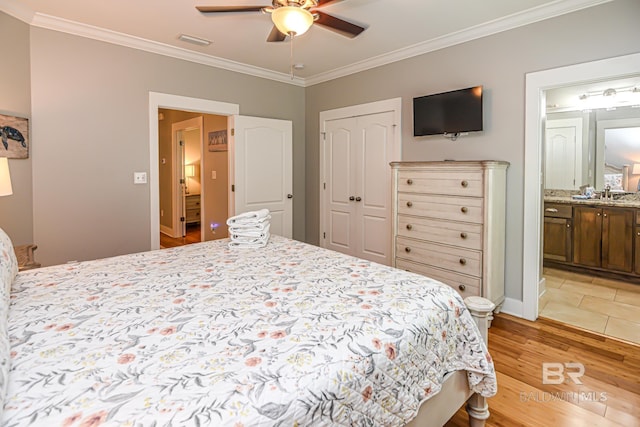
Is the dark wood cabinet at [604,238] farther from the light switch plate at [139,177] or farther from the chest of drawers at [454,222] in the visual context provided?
the light switch plate at [139,177]

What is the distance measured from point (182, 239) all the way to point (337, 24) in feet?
16.7

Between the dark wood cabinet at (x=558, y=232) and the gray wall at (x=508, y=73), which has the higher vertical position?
the gray wall at (x=508, y=73)

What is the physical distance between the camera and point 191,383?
89 centimetres

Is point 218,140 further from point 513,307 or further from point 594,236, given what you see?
point 594,236

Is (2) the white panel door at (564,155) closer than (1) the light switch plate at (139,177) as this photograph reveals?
No

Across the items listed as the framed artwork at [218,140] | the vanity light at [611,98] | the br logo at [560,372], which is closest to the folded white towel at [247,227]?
A: the br logo at [560,372]

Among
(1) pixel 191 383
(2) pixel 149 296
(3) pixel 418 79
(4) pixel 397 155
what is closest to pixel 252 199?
(4) pixel 397 155

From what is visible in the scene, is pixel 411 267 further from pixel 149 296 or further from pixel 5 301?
pixel 5 301

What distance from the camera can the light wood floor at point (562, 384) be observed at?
1.82m

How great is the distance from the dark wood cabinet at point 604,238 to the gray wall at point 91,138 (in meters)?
4.76

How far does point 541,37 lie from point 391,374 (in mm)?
2991

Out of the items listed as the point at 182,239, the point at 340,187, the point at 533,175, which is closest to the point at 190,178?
the point at 182,239

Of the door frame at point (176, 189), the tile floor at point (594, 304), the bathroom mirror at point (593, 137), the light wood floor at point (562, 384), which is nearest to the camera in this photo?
the light wood floor at point (562, 384)

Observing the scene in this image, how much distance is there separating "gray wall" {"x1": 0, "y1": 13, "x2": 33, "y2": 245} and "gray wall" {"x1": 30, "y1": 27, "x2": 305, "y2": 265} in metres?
0.05
